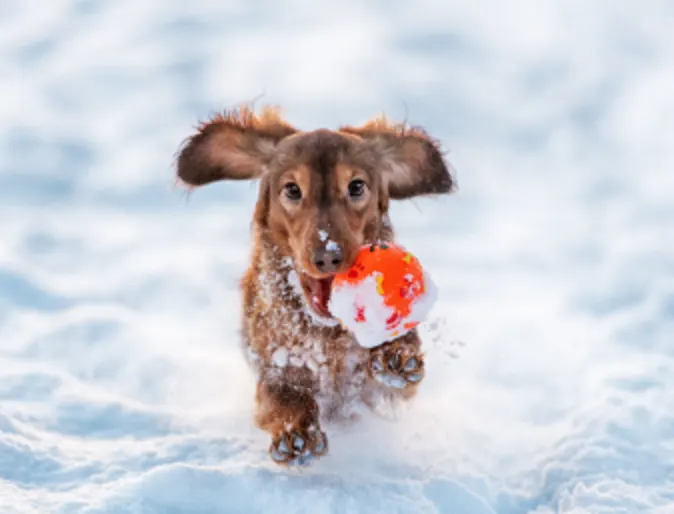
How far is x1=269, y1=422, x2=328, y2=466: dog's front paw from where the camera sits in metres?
3.18

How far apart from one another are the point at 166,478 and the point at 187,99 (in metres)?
5.37

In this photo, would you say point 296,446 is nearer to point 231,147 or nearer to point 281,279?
point 281,279

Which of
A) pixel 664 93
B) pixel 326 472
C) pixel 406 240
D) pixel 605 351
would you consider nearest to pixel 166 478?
pixel 326 472

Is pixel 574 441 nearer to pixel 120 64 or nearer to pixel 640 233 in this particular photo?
pixel 640 233

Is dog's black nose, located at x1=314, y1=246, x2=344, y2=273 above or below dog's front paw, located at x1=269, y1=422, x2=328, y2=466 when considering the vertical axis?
above

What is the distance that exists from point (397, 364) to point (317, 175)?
2.38 feet

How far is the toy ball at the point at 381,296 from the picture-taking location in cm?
308

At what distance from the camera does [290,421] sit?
10.7 feet

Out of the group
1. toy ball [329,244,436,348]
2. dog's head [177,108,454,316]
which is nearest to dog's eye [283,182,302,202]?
dog's head [177,108,454,316]

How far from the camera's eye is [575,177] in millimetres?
6777

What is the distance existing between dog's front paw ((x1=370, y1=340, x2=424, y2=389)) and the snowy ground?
332mm

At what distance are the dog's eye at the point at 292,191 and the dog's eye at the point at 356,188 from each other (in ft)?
0.60

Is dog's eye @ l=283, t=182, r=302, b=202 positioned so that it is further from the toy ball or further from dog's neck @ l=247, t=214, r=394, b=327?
the toy ball

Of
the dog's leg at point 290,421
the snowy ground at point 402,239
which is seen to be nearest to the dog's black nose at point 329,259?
the dog's leg at point 290,421
